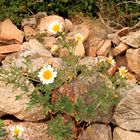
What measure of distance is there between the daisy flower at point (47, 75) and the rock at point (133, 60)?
1093 millimetres

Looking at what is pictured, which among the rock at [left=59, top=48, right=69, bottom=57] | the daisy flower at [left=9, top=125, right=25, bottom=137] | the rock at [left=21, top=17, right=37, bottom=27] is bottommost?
the daisy flower at [left=9, top=125, right=25, bottom=137]

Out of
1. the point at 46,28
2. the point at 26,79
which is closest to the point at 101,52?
the point at 46,28

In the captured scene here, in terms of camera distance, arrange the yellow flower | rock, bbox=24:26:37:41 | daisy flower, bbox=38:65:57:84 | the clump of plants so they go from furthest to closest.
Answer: rock, bbox=24:26:37:41 < the yellow flower < the clump of plants < daisy flower, bbox=38:65:57:84

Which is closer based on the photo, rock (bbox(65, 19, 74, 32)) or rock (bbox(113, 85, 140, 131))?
rock (bbox(113, 85, 140, 131))

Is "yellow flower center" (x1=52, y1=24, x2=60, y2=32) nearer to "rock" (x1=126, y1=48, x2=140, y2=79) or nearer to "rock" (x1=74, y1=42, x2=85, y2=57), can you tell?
"rock" (x1=74, y1=42, x2=85, y2=57)

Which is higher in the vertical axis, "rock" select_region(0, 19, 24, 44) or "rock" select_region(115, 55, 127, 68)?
"rock" select_region(0, 19, 24, 44)

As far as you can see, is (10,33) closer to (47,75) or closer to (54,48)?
(54,48)

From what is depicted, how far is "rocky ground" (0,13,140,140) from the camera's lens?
4.25 metres

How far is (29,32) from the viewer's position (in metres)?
4.86

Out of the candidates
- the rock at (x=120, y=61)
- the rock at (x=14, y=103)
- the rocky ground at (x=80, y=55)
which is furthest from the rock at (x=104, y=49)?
the rock at (x=14, y=103)

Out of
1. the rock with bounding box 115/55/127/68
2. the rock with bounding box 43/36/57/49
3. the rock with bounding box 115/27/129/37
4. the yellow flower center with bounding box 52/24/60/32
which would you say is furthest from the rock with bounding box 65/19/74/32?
the yellow flower center with bounding box 52/24/60/32

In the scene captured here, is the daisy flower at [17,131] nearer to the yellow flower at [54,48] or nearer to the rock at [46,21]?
the yellow flower at [54,48]

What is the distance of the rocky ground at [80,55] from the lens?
4.25 m

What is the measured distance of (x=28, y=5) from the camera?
16.6 ft
